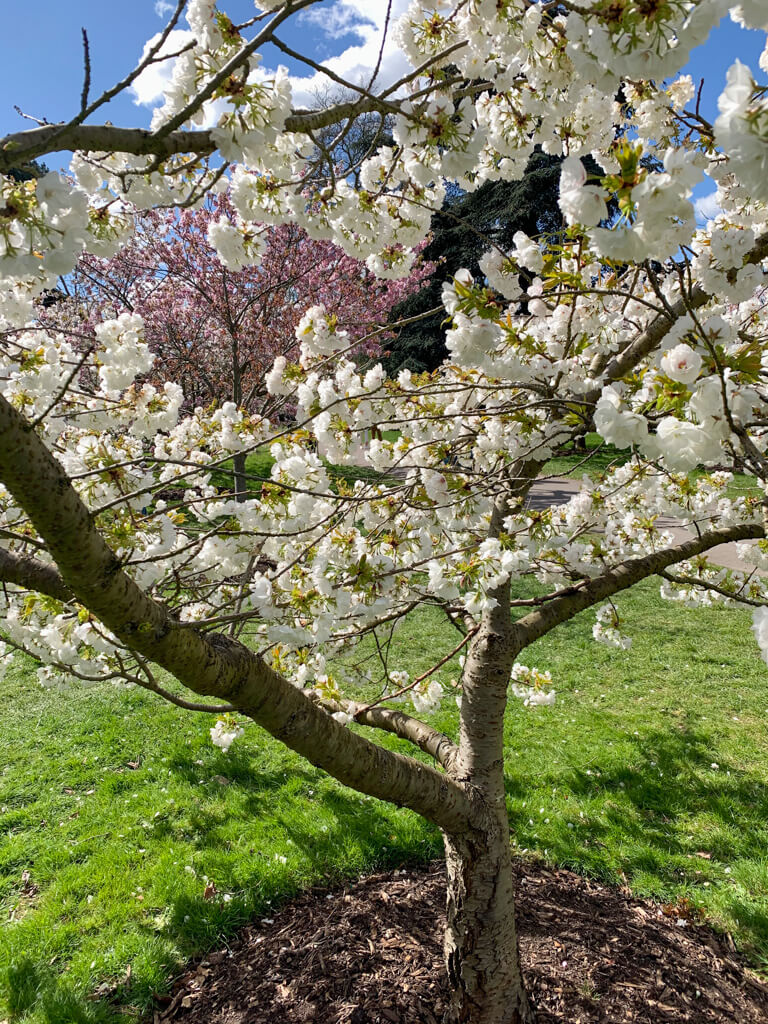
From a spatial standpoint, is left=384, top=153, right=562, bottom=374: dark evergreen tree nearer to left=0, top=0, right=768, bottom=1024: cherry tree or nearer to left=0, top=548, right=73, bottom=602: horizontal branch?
left=0, top=0, right=768, bottom=1024: cherry tree

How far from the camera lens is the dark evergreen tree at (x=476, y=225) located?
15336 mm

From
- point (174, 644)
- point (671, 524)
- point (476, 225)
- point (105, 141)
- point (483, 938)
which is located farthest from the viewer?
point (476, 225)

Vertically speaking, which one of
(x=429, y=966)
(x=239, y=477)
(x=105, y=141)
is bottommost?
(x=429, y=966)

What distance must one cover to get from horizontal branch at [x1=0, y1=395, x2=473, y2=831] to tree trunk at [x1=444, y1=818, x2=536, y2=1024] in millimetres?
370

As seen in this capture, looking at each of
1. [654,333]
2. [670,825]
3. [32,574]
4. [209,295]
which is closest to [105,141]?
[32,574]

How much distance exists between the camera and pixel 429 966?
2.66 meters

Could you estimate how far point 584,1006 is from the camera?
2459 millimetres

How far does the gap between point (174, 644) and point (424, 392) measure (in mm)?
1527

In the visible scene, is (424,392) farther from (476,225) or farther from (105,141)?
(476,225)

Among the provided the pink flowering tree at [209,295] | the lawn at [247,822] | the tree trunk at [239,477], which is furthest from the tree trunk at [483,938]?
the pink flowering tree at [209,295]

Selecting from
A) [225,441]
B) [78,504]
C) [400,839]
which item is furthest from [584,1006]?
[225,441]

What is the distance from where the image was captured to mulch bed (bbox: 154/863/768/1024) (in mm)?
2451

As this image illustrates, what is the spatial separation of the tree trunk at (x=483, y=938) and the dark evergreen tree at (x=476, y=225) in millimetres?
13454

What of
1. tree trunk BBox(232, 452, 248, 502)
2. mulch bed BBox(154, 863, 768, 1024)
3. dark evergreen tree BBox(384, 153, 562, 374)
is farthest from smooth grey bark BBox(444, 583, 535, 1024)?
dark evergreen tree BBox(384, 153, 562, 374)
